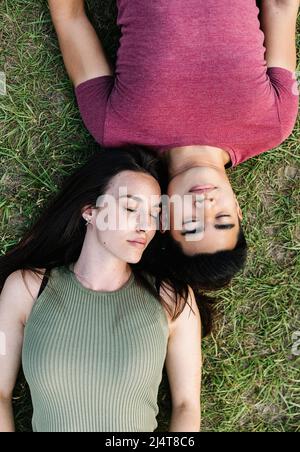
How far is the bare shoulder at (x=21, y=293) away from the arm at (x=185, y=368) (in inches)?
29.2

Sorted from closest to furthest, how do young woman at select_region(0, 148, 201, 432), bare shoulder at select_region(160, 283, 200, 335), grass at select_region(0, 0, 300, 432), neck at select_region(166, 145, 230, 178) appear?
young woman at select_region(0, 148, 201, 432)
neck at select_region(166, 145, 230, 178)
bare shoulder at select_region(160, 283, 200, 335)
grass at select_region(0, 0, 300, 432)

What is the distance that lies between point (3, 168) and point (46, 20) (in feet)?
2.86

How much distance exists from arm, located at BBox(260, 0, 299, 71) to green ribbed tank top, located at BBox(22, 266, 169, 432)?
149cm

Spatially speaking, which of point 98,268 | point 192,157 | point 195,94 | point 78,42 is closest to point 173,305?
point 98,268

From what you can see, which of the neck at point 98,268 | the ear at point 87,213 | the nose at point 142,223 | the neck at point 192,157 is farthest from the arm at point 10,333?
the neck at point 192,157

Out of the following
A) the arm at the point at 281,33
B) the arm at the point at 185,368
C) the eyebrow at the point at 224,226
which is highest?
the arm at the point at 281,33

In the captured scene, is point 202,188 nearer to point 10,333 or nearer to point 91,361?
point 91,361

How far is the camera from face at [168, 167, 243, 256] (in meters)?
2.42

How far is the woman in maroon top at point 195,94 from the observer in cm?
249

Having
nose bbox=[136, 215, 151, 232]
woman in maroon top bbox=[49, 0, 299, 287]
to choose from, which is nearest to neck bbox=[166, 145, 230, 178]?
woman in maroon top bbox=[49, 0, 299, 287]

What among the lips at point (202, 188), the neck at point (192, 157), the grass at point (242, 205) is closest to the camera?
the lips at point (202, 188)

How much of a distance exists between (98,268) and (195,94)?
0.99 meters

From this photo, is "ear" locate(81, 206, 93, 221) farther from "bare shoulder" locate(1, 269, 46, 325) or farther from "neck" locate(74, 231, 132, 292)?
"bare shoulder" locate(1, 269, 46, 325)

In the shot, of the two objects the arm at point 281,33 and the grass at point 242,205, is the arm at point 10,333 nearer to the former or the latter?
the grass at point 242,205
